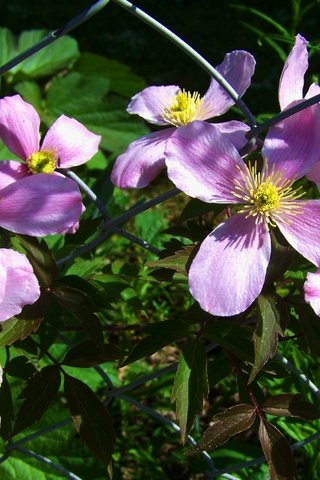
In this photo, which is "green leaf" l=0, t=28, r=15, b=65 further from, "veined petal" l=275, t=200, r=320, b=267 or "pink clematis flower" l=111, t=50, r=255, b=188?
"veined petal" l=275, t=200, r=320, b=267

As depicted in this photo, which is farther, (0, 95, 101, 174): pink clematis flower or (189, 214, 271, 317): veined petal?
(0, 95, 101, 174): pink clematis flower

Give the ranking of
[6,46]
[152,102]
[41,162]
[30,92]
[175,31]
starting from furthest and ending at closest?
1. [175,31]
2. [6,46]
3. [30,92]
4. [152,102]
5. [41,162]

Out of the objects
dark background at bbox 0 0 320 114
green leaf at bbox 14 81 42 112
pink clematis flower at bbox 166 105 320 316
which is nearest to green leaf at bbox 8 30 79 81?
green leaf at bbox 14 81 42 112

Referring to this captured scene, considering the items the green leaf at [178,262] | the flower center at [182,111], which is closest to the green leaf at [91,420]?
the green leaf at [178,262]

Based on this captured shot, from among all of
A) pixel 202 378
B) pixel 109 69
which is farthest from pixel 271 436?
pixel 109 69

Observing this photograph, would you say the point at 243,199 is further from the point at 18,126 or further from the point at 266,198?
the point at 18,126

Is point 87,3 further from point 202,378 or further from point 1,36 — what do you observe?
point 202,378

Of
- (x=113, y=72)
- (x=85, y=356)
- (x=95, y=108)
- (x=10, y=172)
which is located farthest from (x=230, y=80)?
(x=113, y=72)

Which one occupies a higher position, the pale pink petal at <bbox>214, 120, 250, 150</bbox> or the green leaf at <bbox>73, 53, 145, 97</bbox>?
the green leaf at <bbox>73, 53, 145, 97</bbox>
